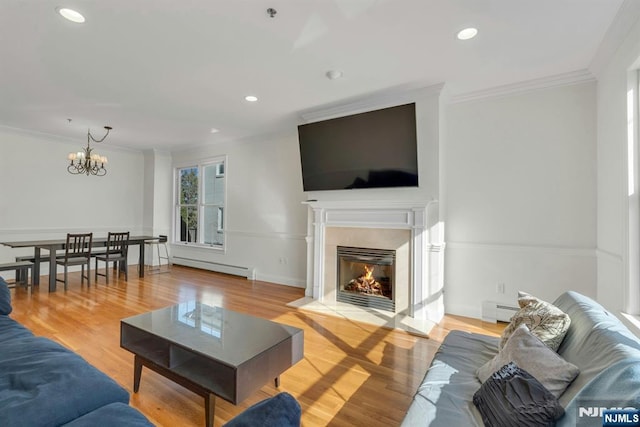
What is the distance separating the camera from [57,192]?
6016mm

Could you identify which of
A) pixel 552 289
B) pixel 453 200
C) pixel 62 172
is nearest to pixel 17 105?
pixel 62 172

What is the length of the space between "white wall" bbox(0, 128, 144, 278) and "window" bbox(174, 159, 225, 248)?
998mm

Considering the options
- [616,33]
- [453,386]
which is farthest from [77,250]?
[616,33]

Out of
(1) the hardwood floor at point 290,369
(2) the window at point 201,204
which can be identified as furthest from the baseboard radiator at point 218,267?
(1) the hardwood floor at point 290,369

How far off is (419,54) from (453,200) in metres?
1.83

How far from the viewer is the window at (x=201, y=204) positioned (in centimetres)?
660

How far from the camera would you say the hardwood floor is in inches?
78.8

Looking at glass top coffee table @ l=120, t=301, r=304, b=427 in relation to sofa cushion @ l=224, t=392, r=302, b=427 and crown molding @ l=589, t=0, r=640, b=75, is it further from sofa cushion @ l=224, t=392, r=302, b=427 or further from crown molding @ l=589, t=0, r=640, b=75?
crown molding @ l=589, t=0, r=640, b=75

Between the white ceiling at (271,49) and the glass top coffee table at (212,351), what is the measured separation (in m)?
2.30

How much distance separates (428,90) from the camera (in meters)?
3.49

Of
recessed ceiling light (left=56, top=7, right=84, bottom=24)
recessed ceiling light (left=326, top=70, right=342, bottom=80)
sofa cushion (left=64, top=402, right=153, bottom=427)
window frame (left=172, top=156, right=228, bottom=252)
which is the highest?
recessed ceiling light (left=56, top=7, right=84, bottom=24)

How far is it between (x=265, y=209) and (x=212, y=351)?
13.1 feet

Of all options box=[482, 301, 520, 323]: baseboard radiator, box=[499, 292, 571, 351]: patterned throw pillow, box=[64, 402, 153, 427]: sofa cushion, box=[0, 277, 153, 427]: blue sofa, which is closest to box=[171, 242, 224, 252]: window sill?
box=[0, 277, 153, 427]: blue sofa

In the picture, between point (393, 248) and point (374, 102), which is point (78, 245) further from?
point (374, 102)
